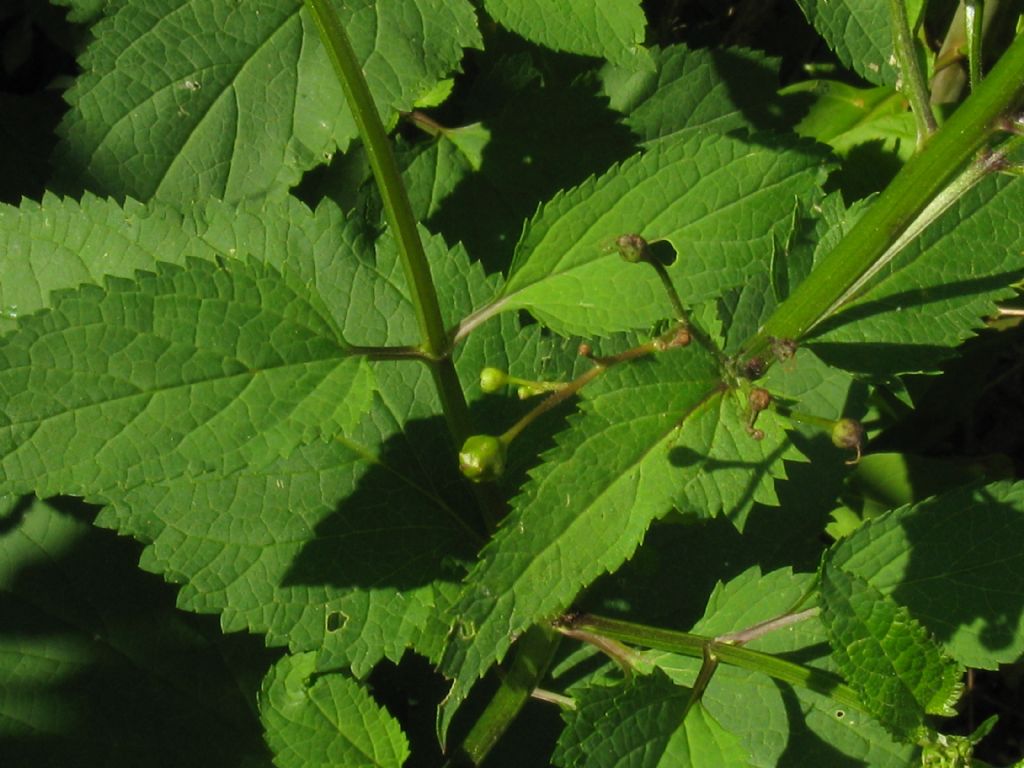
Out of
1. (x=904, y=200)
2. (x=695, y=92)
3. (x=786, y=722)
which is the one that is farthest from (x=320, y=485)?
(x=695, y=92)

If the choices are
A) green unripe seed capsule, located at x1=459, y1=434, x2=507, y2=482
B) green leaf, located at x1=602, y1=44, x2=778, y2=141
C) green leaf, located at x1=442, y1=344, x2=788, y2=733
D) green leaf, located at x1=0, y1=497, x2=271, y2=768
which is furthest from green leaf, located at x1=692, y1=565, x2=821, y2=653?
green leaf, located at x1=602, y1=44, x2=778, y2=141

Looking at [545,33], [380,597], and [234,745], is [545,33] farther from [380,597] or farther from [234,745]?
[234,745]

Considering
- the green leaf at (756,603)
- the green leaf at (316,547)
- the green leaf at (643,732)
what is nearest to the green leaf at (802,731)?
the green leaf at (756,603)

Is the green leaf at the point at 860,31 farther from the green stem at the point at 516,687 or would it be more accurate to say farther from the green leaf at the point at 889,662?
the green stem at the point at 516,687

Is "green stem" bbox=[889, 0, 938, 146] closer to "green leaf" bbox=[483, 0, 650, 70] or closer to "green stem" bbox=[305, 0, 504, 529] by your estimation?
"green leaf" bbox=[483, 0, 650, 70]

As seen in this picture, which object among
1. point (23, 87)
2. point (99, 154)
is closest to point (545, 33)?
point (99, 154)
